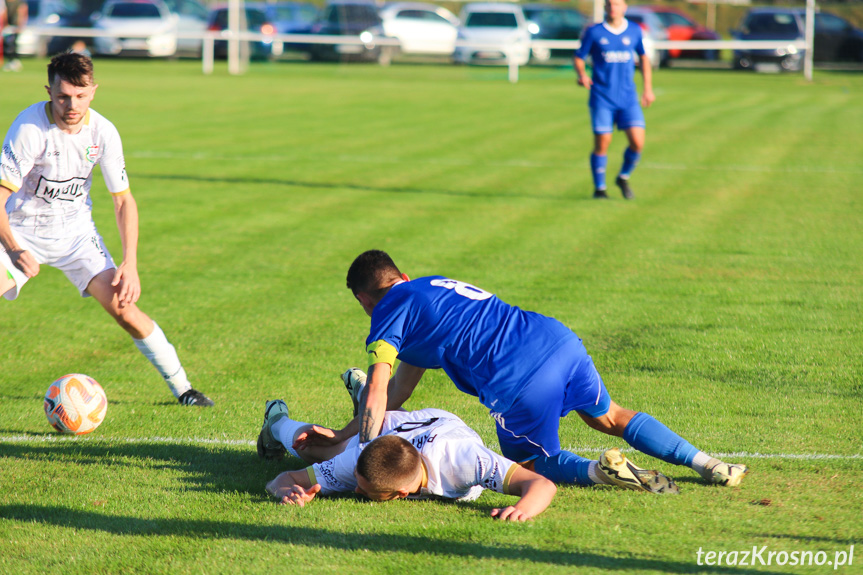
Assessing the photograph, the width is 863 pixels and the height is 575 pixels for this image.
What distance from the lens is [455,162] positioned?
52.4 feet

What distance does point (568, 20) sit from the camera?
36469mm

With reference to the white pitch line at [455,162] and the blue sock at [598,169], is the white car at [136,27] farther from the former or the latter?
the blue sock at [598,169]

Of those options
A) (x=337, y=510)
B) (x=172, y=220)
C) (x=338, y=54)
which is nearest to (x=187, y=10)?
(x=338, y=54)

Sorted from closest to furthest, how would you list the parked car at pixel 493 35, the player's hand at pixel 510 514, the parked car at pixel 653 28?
the player's hand at pixel 510 514 → the parked car at pixel 493 35 → the parked car at pixel 653 28

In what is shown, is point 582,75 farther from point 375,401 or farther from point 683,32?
point 683,32

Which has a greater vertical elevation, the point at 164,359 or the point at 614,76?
the point at 614,76

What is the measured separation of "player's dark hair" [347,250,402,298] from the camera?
4520 mm

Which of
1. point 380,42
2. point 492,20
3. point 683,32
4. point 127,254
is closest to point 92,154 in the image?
point 127,254

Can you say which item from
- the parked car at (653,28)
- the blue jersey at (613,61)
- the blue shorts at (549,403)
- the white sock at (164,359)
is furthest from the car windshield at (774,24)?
the blue shorts at (549,403)

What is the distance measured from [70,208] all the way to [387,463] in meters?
2.78

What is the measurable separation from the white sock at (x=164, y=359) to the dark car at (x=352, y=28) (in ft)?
100

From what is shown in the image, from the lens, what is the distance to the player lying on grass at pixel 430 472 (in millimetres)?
4242

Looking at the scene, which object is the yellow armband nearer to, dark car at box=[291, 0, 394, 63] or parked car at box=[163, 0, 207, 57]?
dark car at box=[291, 0, 394, 63]

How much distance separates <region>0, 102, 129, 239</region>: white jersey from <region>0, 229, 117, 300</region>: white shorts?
45 millimetres
